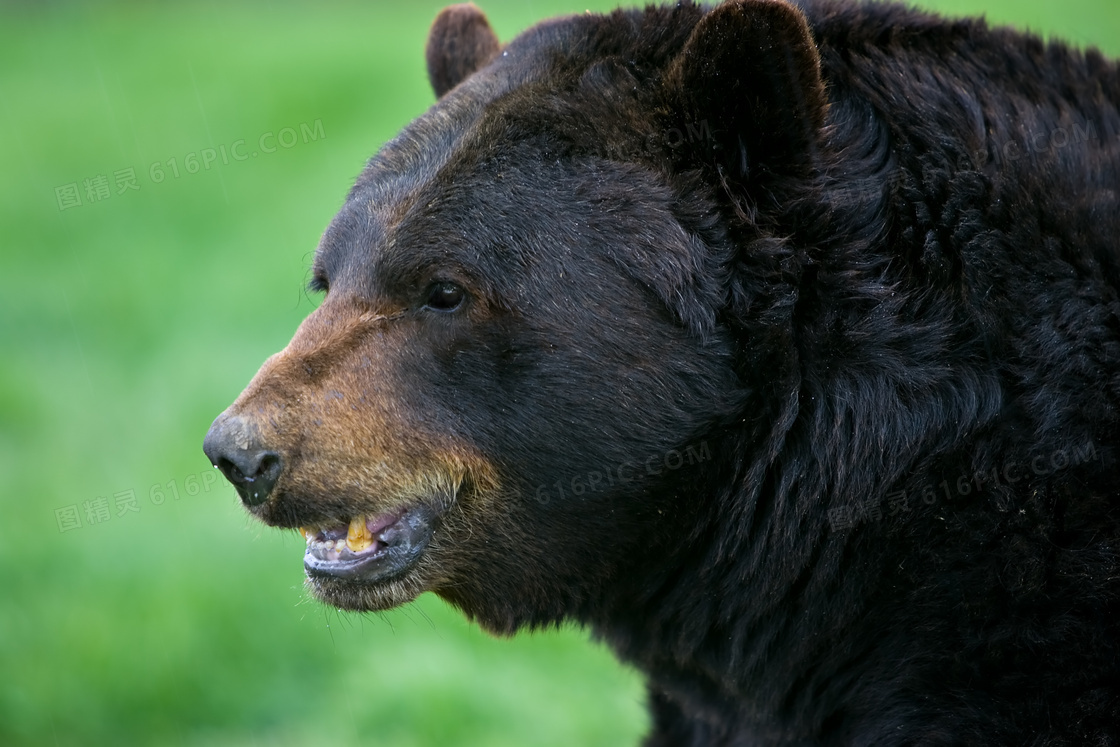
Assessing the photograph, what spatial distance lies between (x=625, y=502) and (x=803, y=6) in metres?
1.57

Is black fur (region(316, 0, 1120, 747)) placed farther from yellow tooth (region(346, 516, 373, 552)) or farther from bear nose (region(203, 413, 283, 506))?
bear nose (region(203, 413, 283, 506))

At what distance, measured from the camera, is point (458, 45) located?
421cm

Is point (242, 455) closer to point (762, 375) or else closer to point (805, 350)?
point (762, 375)

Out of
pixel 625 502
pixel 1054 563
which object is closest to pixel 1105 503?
pixel 1054 563

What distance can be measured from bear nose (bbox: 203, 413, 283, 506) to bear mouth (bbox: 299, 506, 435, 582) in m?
0.26

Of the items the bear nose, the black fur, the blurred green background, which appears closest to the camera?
the black fur

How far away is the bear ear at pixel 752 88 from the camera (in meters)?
3.01

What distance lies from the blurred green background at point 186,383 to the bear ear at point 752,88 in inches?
77.4

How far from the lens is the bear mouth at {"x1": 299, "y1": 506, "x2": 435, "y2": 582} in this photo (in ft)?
11.1

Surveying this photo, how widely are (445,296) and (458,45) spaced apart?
4.41 ft

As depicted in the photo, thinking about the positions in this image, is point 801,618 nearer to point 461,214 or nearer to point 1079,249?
point 1079,249

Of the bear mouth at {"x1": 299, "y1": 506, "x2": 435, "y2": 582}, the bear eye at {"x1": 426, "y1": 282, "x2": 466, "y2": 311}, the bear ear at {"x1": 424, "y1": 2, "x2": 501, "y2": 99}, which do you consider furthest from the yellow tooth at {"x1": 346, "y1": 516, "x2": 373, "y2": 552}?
the bear ear at {"x1": 424, "y1": 2, "x2": 501, "y2": 99}

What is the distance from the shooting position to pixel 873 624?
3.17m

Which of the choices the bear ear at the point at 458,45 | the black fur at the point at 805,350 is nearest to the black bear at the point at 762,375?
the black fur at the point at 805,350
